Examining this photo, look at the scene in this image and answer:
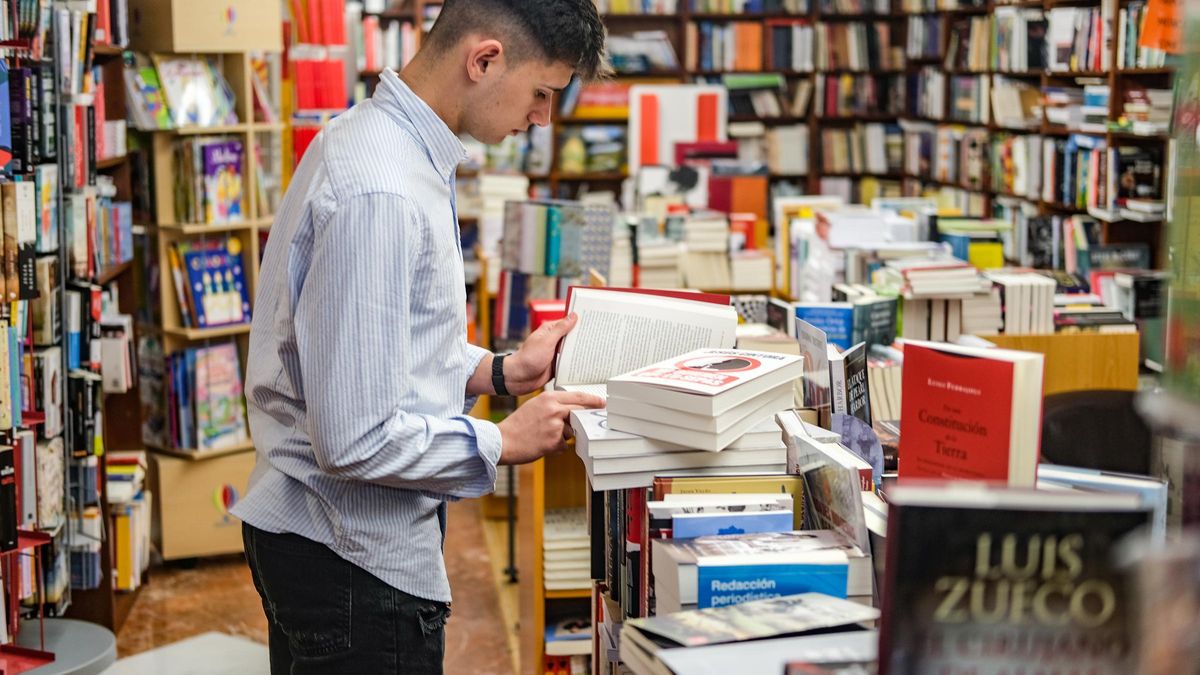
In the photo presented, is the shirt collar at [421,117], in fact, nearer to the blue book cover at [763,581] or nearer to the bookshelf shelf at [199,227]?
Result: the blue book cover at [763,581]

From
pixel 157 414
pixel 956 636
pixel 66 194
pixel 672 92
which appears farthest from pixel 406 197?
pixel 672 92

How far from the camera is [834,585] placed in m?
1.50

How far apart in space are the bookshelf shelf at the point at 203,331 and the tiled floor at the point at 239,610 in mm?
867

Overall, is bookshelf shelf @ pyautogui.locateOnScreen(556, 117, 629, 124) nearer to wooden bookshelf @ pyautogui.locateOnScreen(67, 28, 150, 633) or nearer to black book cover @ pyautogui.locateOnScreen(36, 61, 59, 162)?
wooden bookshelf @ pyautogui.locateOnScreen(67, 28, 150, 633)

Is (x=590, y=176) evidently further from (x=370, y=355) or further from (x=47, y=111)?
(x=370, y=355)

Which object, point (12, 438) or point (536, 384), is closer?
point (536, 384)

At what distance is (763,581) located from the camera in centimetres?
148

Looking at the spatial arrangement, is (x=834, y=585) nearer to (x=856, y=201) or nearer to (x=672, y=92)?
(x=672, y=92)

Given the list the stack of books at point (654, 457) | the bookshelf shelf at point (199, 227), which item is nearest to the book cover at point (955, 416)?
the stack of books at point (654, 457)

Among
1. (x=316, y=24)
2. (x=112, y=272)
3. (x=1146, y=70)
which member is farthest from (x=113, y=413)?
(x=1146, y=70)

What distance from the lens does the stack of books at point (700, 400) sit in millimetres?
1704

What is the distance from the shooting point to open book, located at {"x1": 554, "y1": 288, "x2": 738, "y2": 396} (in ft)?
6.68

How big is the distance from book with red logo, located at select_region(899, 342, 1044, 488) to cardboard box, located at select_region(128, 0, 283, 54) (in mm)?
3595

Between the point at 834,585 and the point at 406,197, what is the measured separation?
0.67 meters
